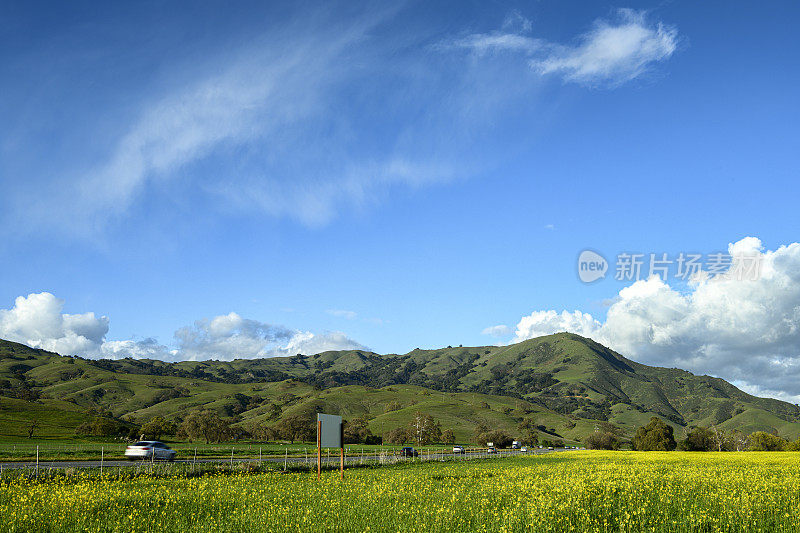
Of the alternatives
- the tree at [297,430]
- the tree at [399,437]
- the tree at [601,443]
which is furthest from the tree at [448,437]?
the tree at [601,443]

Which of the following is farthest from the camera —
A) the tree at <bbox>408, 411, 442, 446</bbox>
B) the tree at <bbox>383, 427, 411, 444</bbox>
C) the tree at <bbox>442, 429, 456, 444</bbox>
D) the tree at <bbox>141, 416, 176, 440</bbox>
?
the tree at <bbox>442, 429, 456, 444</bbox>

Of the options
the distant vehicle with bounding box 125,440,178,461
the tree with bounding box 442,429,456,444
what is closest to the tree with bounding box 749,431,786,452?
the tree with bounding box 442,429,456,444

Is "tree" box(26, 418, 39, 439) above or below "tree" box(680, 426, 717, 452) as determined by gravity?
above

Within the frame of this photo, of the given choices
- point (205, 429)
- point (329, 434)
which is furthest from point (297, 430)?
point (329, 434)

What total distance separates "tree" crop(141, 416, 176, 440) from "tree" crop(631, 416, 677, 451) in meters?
111

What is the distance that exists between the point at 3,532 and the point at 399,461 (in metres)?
45.6

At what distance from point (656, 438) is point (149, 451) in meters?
111

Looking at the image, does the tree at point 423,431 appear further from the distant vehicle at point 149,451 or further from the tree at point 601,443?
the distant vehicle at point 149,451

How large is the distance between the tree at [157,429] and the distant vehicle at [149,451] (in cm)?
7706

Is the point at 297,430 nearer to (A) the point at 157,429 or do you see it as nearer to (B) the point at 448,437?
(A) the point at 157,429

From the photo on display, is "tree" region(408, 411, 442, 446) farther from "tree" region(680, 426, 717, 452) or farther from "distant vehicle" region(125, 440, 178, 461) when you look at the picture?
"distant vehicle" region(125, 440, 178, 461)

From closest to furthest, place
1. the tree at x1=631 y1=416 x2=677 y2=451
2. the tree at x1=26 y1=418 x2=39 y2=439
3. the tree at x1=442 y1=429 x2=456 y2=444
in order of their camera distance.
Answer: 1. the tree at x1=26 y1=418 x2=39 y2=439
2. the tree at x1=631 y1=416 x2=677 y2=451
3. the tree at x1=442 y1=429 x2=456 y2=444

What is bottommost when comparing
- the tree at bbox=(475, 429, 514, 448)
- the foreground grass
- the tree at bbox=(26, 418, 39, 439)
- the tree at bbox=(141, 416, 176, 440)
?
the tree at bbox=(475, 429, 514, 448)

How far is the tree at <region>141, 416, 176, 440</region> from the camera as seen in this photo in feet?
415
